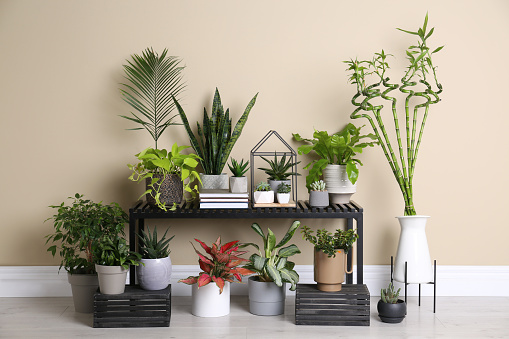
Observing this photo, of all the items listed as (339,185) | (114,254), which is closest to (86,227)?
(114,254)

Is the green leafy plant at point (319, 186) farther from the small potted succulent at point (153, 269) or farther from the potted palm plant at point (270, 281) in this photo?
the small potted succulent at point (153, 269)

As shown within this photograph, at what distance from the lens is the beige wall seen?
384 cm

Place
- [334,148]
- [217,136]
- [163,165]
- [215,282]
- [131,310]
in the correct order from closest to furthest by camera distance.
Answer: [131,310] < [215,282] < [163,165] < [334,148] < [217,136]

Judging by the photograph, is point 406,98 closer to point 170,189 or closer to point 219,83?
point 219,83

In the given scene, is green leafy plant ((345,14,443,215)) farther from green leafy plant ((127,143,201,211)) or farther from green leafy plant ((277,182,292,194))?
green leafy plant ((127,143,201,211))

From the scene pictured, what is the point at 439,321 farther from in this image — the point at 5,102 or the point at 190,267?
the point at 5,102

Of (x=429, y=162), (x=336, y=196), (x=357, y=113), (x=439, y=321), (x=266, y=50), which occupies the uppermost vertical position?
(x=266, y=50)

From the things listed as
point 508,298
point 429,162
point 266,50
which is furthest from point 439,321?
point 266,50

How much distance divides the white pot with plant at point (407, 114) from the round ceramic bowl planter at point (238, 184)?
2.80ft

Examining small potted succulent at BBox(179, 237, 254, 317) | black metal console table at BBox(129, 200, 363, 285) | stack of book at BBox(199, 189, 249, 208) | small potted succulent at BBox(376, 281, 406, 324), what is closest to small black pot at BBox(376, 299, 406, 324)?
small potted succulent at BBox(376, 281, 406, 324)

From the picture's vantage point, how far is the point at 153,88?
3789mm

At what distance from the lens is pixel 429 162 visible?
12.8 ft

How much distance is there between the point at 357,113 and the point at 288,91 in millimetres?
504

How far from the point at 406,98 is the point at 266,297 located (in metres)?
1.60
